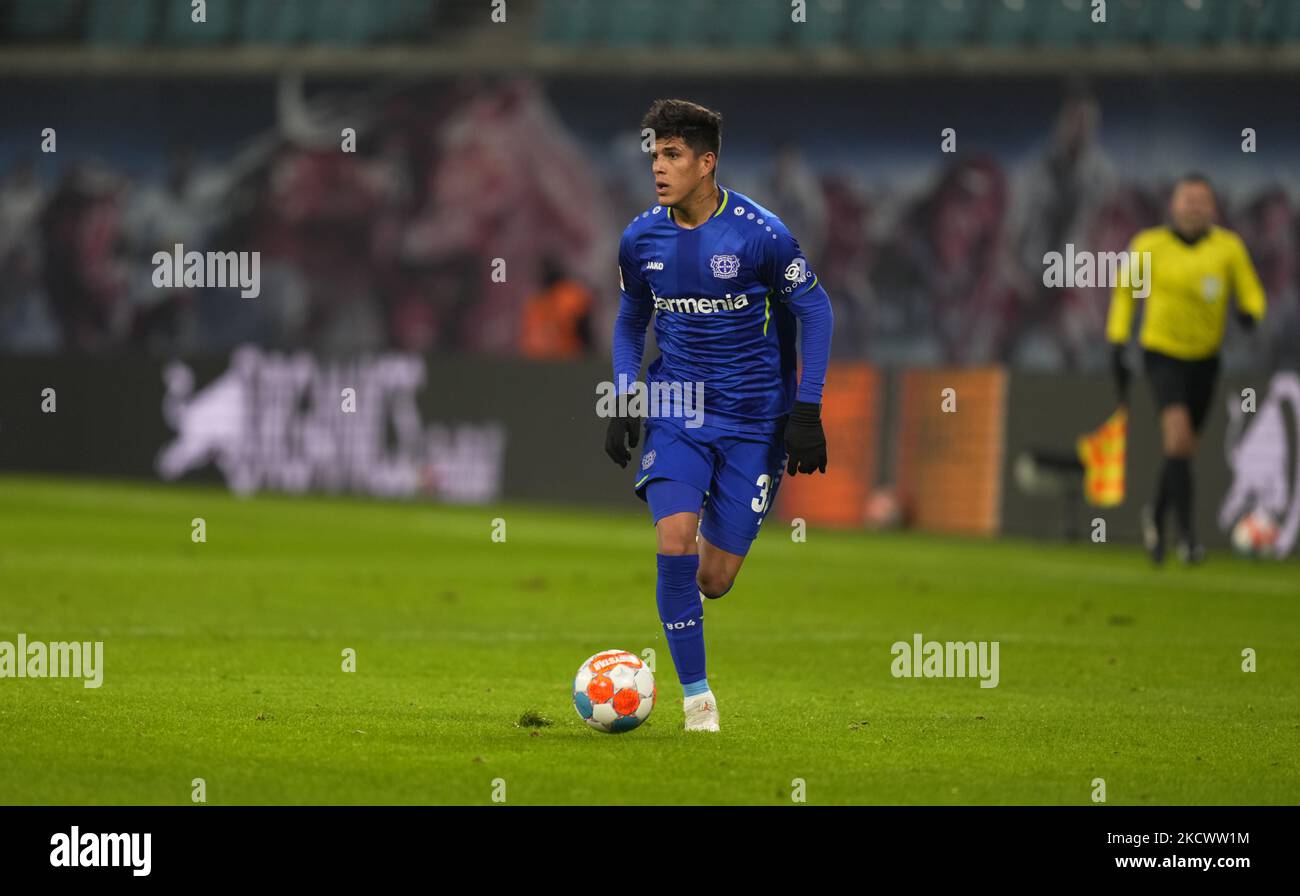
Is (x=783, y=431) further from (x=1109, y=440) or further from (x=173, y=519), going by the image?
(x=173, y=519)

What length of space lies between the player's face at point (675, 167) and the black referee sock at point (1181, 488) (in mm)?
8056

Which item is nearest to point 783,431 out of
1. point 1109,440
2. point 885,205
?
point 1109,440

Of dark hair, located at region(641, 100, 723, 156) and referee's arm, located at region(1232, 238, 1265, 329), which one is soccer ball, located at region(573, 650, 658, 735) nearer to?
dark hair, located at region(641, 100, 723, 156)

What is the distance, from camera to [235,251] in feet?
109

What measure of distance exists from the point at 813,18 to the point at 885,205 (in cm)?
277

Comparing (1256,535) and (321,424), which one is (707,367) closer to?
(1256,535)

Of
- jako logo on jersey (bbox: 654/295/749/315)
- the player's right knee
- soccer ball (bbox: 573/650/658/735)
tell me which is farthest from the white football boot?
jako logo on jersey (bbox: 654/295/749/315)

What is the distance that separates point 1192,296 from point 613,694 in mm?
8878

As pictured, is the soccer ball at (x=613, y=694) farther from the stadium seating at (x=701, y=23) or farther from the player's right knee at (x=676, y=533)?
the stadium seating at (x=701, y=23)

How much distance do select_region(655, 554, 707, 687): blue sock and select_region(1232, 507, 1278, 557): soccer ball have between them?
1069cm

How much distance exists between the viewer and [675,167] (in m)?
8.02

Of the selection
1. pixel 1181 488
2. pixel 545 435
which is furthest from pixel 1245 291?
pixel 545 435

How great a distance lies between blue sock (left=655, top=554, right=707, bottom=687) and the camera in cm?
802

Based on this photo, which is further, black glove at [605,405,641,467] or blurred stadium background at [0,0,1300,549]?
blurred stadium background at [0,0,1300,549]
